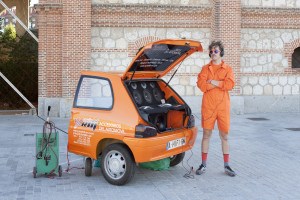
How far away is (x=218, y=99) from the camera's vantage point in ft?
21.9

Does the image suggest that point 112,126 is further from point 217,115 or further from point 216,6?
point 216,6

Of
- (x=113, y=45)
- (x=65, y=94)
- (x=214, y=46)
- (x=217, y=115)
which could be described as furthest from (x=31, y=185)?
(x=113, y=45)

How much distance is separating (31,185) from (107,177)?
1152 mm

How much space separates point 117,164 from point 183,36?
10.0 meters

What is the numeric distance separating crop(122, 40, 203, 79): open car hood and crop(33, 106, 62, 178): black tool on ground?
1544 millimetres

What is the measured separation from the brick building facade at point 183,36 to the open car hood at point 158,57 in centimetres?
784

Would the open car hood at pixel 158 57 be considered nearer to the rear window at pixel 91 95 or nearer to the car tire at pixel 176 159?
the rear window at pixel 91 95

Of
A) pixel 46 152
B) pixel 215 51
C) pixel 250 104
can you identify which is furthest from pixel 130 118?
pixel 250 104

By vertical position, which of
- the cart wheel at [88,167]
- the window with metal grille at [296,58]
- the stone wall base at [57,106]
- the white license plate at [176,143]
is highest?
the window with metal grille at [296,58]

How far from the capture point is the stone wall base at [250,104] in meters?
14.6

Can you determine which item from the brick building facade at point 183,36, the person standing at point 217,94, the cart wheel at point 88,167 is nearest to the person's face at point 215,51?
the person standing at point 217,94

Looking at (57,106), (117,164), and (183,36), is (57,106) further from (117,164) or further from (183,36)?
(117,164)

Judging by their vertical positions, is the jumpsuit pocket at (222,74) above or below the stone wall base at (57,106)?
above

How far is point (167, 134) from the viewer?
6.28m
